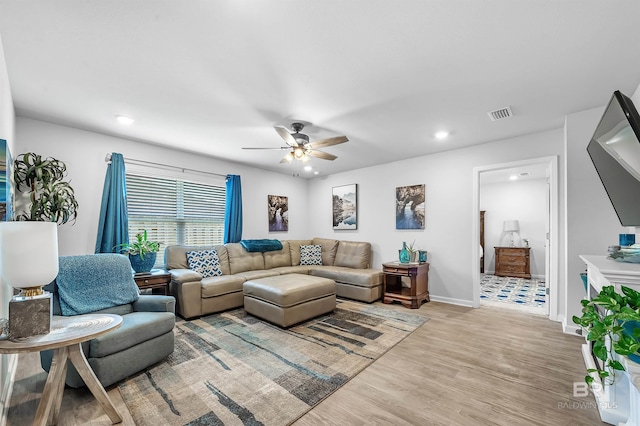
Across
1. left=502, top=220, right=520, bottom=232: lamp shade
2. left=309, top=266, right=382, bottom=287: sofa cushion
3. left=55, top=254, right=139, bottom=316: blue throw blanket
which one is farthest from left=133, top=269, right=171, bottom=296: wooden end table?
left=502, top=220, right=520, bottom=232: lamp shade

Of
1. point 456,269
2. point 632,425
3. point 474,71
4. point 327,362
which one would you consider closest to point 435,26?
point 474,71

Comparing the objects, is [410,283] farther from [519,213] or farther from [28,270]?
[519,213]

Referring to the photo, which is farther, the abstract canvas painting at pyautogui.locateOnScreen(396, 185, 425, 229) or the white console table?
the abstract canvas painting at pyautogui.locateOnScreen(396, 185, 425, 229)

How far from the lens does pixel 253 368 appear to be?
235 cm

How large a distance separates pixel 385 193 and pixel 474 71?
3163mm

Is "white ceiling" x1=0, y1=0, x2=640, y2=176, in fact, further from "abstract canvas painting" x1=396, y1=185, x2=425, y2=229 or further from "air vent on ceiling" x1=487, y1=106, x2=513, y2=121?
"abstract canvas painting" x1=396, y1=185, x2=425, y2=229

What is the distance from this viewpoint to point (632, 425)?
4.68 ft

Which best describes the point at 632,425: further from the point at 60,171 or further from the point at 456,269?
the point at 60,171

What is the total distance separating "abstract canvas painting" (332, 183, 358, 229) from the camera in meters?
5.69

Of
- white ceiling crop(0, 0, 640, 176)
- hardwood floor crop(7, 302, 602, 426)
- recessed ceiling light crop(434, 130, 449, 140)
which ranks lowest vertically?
hardwood floor crop(7, 302, 602, 426)

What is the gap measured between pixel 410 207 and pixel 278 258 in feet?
8.84

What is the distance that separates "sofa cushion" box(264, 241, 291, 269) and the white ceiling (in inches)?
107

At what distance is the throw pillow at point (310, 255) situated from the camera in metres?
5.58

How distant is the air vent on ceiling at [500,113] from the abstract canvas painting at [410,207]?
1.77 m
